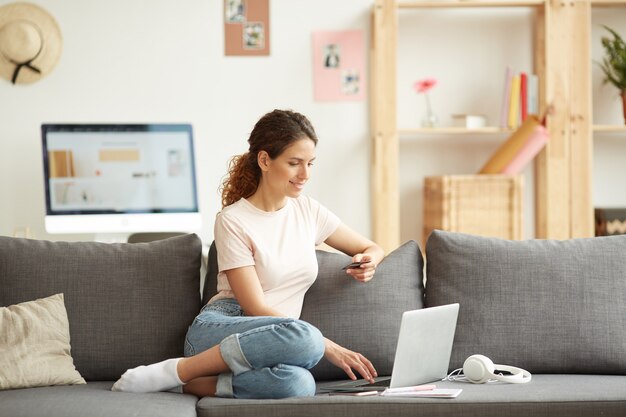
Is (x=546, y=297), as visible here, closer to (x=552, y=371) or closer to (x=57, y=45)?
(x=552, y=371)

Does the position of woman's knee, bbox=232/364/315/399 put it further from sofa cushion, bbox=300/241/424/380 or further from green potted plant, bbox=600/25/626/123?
green potted plant, bbox=600/25/626/123

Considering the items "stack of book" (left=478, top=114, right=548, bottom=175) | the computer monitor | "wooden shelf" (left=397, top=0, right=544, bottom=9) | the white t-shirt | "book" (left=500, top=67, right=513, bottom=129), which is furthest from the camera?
"book" (left=500, top=67, right=513, bottom=129)

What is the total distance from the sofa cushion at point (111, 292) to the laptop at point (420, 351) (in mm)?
520

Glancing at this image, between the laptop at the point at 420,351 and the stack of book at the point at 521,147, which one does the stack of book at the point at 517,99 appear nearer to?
the stack of book at the point at 521,147

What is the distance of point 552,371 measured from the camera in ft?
8.61

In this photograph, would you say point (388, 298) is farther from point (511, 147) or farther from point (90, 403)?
point (511, 147)

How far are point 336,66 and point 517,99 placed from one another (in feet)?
3.06

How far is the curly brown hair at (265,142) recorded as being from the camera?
2648 millimetres

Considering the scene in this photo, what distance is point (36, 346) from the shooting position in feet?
8.18

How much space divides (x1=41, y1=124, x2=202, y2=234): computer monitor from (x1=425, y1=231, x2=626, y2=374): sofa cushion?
75.1 inches

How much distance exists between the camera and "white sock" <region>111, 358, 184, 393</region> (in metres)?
2.38

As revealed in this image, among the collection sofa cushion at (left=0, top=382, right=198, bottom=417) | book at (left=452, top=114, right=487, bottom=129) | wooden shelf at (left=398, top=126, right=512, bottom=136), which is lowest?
sofa cushion at (left=0, top=382, right=198, bottom=417)

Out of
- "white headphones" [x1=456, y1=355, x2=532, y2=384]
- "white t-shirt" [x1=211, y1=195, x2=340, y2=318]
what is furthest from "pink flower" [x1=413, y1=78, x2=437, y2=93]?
"white headphones" [x1=456, y1=355, x2=532, y2=384]

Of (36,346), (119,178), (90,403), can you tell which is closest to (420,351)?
(90,403)
